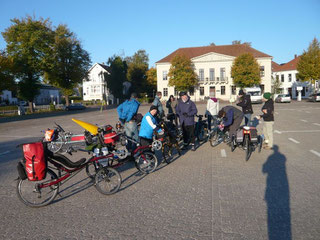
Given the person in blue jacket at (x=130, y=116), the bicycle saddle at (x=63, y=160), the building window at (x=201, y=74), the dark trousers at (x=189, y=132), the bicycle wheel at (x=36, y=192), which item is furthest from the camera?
the building window at (x=201, y=74)

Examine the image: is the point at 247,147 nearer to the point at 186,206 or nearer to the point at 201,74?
the point at 186,206

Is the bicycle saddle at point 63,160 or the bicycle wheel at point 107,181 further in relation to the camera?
the bicycle wheel at point 107,181

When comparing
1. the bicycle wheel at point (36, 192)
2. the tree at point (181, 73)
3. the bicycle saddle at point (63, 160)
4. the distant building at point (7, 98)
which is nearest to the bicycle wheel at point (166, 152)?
the bicycle saddle at point (63, 160)

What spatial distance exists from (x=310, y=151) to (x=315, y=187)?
12.2 ft

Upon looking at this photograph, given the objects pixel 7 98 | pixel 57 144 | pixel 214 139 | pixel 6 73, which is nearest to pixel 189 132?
pixel 214 139

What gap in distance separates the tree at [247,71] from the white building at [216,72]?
630 cm

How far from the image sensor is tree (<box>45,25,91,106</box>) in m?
43.3

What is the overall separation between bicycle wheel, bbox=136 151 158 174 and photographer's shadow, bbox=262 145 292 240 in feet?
8.30

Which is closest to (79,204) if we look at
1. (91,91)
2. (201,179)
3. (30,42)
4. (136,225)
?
(136,225)

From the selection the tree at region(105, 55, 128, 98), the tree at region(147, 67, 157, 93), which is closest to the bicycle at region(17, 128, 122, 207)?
the tree at region(105, 55, 128, 98)

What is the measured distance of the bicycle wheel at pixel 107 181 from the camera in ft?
17.2

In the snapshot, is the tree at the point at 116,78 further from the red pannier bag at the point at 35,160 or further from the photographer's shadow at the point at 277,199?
the red pannier bag at the point at 35,160

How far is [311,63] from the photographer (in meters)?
47.7

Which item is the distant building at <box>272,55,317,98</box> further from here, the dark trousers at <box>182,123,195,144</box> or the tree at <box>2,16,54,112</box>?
the dark trousers at <box>182,123,195,144</box>
